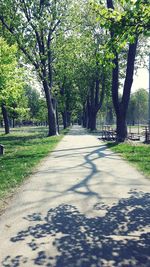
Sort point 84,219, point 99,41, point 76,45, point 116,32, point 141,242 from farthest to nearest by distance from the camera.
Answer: point 99,41 → point 76,45 → point 116,32 → point 84,219 → point 141,242

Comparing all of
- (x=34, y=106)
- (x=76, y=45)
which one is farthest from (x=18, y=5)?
(x=34, y=106)

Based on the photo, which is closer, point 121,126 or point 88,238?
point 88,238

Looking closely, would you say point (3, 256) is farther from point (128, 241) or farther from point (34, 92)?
point (34, 92)

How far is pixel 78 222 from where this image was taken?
6.48 metres

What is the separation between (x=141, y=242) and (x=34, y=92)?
14937 centimetres

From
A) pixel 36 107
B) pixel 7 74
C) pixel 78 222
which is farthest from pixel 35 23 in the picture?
pixel 36 107

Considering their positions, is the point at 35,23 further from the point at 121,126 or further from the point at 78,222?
the point at 78,222

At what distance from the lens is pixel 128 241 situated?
5453mm

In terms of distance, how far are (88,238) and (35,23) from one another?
2852 centimetres

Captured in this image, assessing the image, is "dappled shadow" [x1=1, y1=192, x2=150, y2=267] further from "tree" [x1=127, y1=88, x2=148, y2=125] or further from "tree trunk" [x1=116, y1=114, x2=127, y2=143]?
"tree" [x1=127, y1=88, x2=148, y2=125]

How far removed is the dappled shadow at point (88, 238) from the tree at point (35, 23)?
86.2ft

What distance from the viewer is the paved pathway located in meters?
4.89

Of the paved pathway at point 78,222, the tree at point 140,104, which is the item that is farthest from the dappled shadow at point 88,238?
the tree at point 140,104

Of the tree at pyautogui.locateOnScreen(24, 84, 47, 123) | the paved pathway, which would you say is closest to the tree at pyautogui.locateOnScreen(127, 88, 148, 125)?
the tree at pyautogui.locateOnScreen(24, 84, 47, 123)
